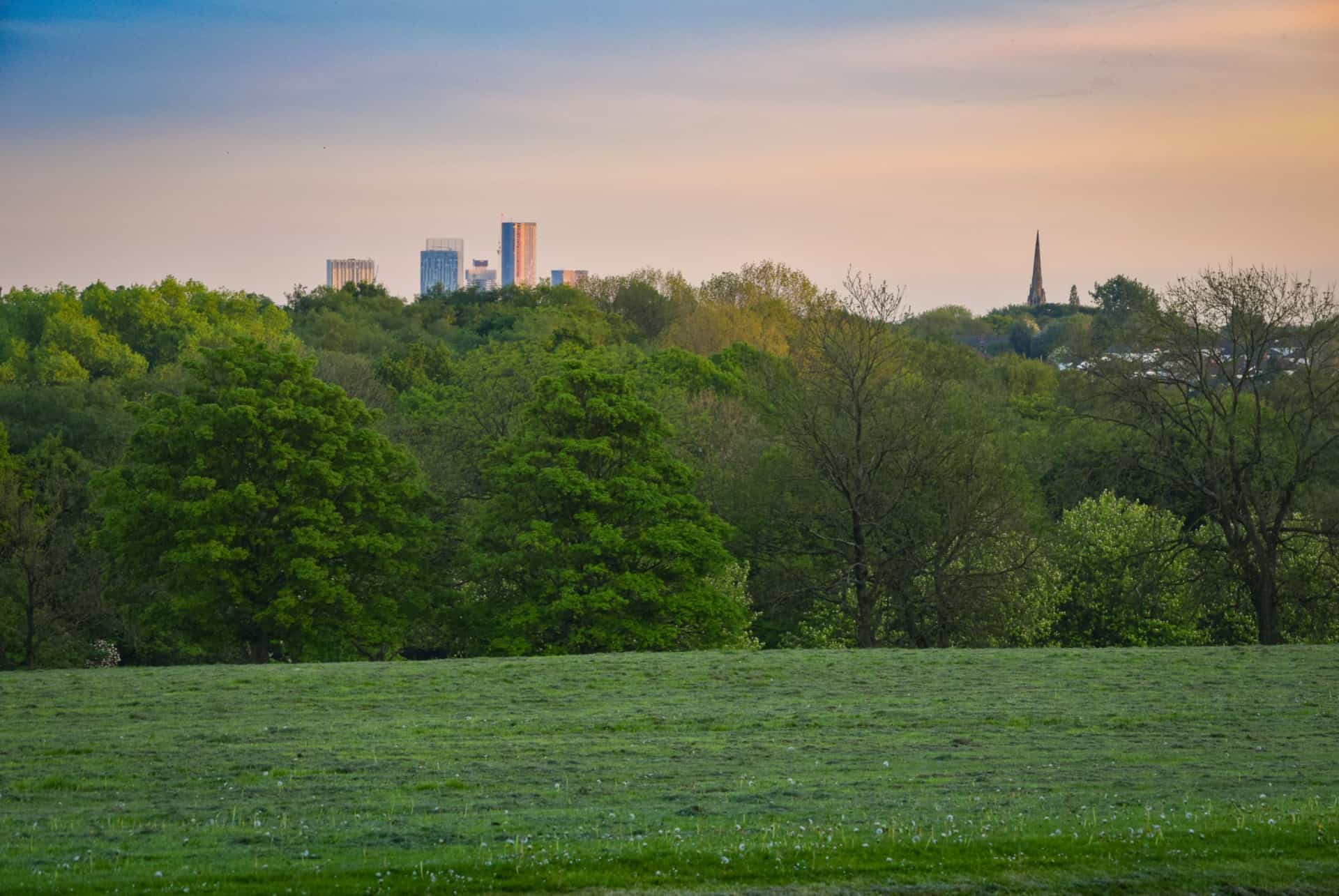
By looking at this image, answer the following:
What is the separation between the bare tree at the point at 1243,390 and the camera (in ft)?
130

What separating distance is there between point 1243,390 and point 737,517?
1723 centimetres

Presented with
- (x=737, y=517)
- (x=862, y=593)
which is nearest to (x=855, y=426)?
(x=862, y=593)

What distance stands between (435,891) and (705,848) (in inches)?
93.4

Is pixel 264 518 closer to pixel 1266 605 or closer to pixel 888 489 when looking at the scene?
pixel 888 489

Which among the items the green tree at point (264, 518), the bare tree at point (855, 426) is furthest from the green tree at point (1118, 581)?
the green tree at point (264, 518)

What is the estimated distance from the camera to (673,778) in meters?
15.2

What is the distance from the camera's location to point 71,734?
59.0 feet

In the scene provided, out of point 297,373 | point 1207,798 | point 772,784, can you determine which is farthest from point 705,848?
point 297,373

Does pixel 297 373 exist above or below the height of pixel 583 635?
above

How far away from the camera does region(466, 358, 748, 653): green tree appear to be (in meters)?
38.1

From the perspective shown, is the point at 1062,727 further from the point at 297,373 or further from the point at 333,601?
the point at 297,373

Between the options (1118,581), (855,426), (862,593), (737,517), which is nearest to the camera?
(862,593)

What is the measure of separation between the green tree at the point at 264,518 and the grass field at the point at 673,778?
11602 millimetres

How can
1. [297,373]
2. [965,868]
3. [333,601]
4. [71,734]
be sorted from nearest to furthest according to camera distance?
1. [965,868]
2. [71,734]
3. [333,601]
4. [297,373]
